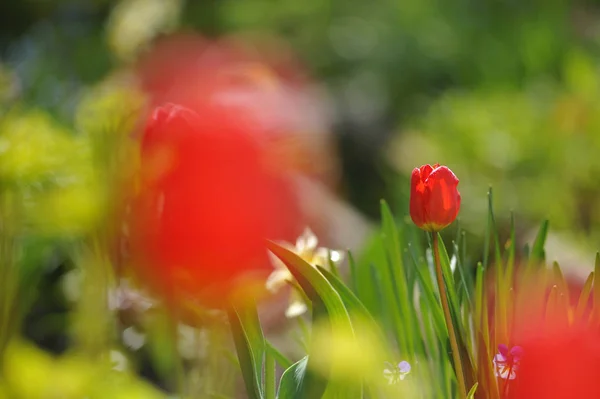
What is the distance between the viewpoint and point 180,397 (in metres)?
0.90

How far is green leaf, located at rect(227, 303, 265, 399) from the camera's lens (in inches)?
28.2

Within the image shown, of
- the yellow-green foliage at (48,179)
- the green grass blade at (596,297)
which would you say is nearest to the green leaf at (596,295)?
the green grass blade at (596,297)

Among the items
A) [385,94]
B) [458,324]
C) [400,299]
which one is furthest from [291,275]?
[385,94]

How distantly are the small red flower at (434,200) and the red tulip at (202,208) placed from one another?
0.42 ft

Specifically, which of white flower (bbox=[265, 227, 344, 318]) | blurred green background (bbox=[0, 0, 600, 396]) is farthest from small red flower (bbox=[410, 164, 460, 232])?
blurred green background (bbox=[0, 0, 600, 396])

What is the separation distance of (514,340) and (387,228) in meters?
0.18

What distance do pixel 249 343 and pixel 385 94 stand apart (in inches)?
134

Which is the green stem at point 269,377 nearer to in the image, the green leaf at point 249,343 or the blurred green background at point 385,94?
the green leaf at point 249,343

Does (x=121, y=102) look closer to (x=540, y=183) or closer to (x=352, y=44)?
(x=540, y=183)

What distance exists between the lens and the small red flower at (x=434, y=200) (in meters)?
0.70

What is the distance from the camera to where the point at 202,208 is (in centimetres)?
70

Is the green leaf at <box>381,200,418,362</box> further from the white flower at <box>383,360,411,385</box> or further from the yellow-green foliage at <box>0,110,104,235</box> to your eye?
the yellow-green foliage at <box>0,110,104,235</box>

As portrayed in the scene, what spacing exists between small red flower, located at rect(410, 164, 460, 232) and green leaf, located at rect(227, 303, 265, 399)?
0.17m

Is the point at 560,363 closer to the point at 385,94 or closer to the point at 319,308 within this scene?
the point at 319,308
